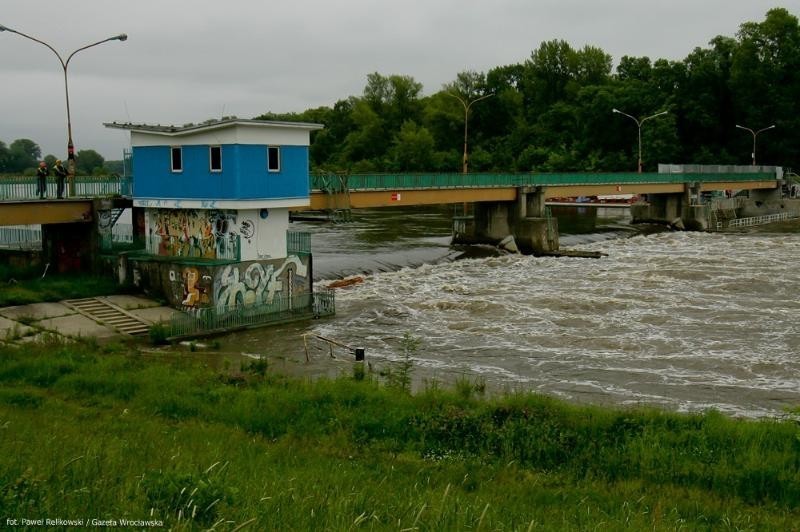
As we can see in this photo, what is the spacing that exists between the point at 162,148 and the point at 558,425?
25322 mm

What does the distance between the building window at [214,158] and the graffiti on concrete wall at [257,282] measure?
434 centimetres

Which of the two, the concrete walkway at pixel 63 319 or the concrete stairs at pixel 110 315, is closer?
the concrete walkway at pixel 63 319

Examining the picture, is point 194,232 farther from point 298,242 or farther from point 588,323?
point 588,323

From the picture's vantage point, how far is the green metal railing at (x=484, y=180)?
46.3 metres

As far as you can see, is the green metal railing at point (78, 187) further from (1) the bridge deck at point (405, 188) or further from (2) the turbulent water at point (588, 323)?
(2) the turbulent water at point (588, 323)

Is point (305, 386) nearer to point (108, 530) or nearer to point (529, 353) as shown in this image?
point (529, 353)

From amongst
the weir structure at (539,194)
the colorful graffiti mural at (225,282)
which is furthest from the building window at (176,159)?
the weir structure at (539,194)

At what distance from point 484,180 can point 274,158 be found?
27.7 meters

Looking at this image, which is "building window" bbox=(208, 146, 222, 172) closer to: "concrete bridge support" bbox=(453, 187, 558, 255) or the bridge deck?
the bridge deck

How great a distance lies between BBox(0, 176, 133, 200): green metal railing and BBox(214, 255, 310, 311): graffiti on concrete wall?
345 inches

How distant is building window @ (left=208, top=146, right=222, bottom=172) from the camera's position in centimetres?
3538

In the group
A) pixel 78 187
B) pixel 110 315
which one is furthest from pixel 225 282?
pixel 78 187

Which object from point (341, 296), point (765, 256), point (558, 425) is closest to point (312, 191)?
point (341, 296)

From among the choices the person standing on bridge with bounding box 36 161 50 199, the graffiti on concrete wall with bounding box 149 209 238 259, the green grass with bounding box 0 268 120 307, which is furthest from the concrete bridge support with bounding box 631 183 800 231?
the person standing on bridge with bounding box 36 161 50 199
